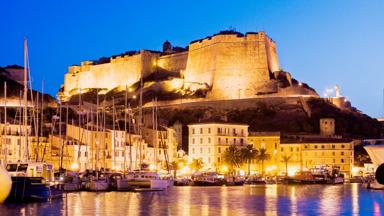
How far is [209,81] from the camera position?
9144 centimetres

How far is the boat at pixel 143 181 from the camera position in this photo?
3971 cm

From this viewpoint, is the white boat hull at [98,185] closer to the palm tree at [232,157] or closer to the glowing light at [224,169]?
Result: the palm tree at [232,157]

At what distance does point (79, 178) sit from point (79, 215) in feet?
72.4

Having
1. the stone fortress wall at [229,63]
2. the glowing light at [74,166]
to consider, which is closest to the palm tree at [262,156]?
the stone fortress wall at [229,63]

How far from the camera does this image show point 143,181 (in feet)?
130

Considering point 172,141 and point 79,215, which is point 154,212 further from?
point 172,141

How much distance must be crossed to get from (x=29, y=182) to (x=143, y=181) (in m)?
15.3

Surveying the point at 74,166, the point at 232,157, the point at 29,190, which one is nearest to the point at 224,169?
the point at 232,157

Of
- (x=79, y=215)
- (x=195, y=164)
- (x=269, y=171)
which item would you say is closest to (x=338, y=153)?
(x=269, y=171)

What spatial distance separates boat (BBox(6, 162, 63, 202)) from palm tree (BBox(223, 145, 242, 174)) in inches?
1521

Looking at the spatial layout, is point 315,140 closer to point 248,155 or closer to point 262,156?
point 262,156

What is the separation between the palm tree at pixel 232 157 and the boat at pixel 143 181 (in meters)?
23.8

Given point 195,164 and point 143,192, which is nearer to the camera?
point 143,192

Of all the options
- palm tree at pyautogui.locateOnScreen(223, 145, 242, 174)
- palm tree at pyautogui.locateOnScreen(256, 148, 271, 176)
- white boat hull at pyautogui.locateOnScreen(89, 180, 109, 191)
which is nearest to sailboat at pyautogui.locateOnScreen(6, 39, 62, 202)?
white boat hull at pyautogui.locateOnScreen(89, 180, 109, 191)
